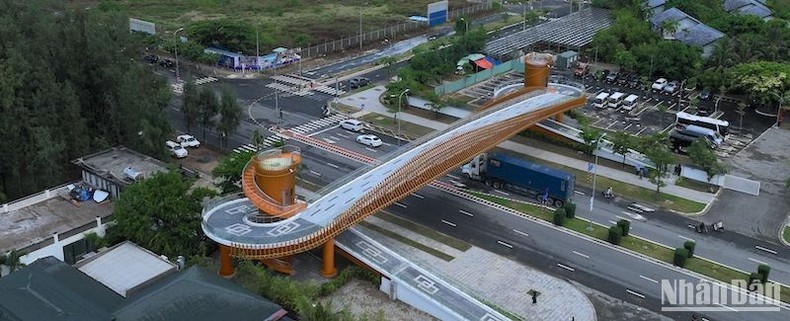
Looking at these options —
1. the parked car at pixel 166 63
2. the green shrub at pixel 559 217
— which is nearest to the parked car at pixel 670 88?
the green shrub at pixel 559 217

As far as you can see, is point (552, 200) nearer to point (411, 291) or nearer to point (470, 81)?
point (411, 291)

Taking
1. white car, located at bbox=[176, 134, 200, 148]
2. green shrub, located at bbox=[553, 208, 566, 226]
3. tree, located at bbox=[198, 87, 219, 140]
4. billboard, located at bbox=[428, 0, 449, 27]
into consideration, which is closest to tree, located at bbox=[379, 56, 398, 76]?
billboard, located at bbox=[428, 0, 449, 27]

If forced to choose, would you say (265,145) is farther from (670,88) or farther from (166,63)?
(670,88)

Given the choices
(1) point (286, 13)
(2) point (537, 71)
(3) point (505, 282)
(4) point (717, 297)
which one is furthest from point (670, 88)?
(1) point (286, 13)

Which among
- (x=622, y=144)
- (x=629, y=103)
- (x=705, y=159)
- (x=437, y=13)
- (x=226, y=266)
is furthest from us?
(x=437, y=13)

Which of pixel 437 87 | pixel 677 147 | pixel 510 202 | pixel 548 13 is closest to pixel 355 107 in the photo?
pixel 437 87

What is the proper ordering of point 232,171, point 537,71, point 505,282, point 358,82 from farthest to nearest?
point 358,82 → point 537,71 → point 232,171 → point 505,282

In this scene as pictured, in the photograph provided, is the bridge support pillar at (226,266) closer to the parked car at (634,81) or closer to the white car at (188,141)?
the white car at (188,141)

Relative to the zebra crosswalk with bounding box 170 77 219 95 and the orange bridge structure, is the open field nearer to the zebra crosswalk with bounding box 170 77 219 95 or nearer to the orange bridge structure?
the zebra crosswalk with bounding box 170 77 219 95
